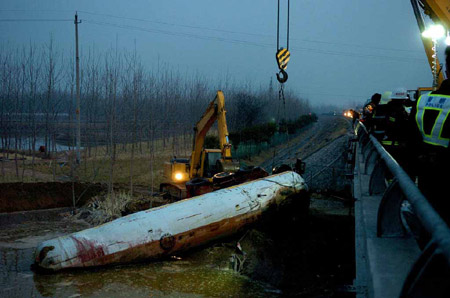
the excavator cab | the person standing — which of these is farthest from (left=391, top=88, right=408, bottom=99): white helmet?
the excavator cab

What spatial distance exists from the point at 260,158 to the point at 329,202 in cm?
1425

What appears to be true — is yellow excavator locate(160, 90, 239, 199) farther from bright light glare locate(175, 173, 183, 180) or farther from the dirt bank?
the dirt bank

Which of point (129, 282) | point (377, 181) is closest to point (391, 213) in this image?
point (377, 181)

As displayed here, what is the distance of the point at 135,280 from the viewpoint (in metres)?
8.59

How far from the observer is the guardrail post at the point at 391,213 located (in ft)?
11.5

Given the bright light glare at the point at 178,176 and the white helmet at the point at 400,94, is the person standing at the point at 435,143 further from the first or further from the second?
the bright light glare at the point at 178,176

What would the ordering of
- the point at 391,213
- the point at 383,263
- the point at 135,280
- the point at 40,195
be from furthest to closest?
the point at 40,195, the point at 135,280, the point at 391,213, the point at 383,263

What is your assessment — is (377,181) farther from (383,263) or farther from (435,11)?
(435,11)

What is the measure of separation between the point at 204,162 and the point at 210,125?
4.31 feet

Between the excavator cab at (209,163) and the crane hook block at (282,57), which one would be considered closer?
the crane hook block at (282,57)

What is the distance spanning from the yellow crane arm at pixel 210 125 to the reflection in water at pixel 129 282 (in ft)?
18.1

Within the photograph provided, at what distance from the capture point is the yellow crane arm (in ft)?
48.1

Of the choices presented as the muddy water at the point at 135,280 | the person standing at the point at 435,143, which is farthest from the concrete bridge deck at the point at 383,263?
the muddy water at the point at 135,280

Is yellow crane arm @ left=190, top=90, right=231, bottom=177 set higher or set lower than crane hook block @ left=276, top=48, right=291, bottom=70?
lower
